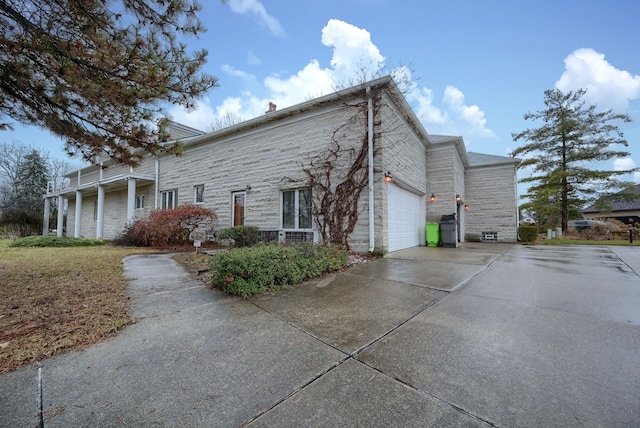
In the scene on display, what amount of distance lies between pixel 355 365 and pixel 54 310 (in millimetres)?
3654

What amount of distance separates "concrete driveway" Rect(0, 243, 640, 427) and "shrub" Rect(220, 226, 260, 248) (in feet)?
16.2

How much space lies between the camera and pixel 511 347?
7.32 ft

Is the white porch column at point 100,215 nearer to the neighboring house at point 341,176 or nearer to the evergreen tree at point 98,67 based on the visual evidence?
the neighboring house at point 341,176

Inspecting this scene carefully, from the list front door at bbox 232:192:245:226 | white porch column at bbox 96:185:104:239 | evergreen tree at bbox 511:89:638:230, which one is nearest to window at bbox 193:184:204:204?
front door at bbox 232:192:245:226

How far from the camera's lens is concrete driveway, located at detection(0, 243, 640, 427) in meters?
1.47

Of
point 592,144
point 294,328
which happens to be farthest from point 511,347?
point 592,144

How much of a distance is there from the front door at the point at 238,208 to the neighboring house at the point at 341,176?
0.05m

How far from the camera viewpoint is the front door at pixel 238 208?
10.0m

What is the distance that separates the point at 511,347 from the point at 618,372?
0.63 metres

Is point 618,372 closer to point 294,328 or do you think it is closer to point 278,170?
point 294,328

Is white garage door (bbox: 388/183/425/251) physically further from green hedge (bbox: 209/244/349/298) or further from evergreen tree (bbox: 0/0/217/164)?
evergreen tree (bbox: 0/0/217/164)

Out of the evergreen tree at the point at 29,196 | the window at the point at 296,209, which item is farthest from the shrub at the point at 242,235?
the evergreen tree at the point at 29,196

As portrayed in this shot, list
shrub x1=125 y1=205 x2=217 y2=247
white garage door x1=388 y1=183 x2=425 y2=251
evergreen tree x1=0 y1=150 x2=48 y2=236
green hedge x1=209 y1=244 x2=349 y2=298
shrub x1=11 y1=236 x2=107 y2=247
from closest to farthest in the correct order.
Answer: green hedge x1=209 y1=244 x2=349 y2=298 → white garage door x1=388 y1=183 x2=425 y2=251 → shrub x1=125 y1=205 x2=217 y2=247 → shrub x1=11 y1=236 x2=107 y2=247 → evergreen tree x1=0 y1=150 x2=48 y2=236

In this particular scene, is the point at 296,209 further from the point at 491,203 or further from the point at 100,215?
the point at 100,215
